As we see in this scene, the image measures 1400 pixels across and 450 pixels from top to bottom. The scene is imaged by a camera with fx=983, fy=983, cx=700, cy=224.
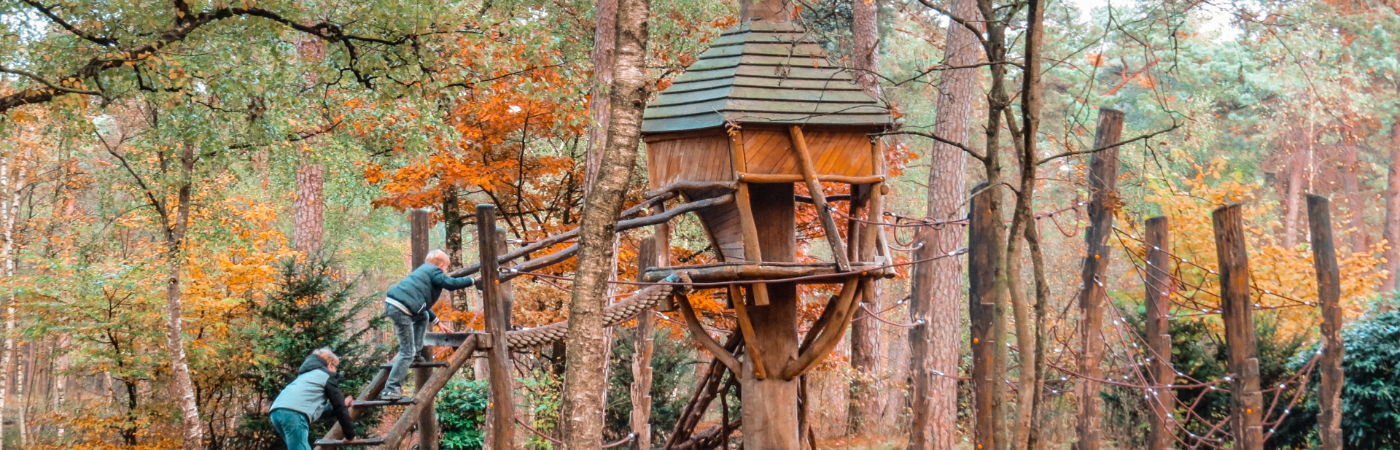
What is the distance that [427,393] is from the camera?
7.22 m

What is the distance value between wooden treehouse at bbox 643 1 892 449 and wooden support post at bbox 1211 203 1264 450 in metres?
2.73

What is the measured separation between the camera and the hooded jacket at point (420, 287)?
689 centimetres

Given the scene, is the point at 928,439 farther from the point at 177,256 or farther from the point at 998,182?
the point at 177,256

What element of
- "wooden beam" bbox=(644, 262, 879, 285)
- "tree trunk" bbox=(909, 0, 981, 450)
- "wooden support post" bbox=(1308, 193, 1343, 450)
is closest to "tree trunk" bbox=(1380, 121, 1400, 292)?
"tree trunk" bbox=(909, 0, 981, 450)

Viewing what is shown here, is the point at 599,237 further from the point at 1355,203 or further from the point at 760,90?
the point at 1355,203

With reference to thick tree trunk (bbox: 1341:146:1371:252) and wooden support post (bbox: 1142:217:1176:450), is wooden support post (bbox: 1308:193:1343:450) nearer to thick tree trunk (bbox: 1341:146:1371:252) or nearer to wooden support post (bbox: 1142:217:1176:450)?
wooden support post (bbox: 1142:217:1176:450)

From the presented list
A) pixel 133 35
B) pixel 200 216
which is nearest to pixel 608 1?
pixel 133 35

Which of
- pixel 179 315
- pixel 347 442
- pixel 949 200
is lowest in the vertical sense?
pixel 347 442

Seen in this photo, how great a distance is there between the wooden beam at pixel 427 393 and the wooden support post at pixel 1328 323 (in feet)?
22.8

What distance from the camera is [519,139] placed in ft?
39.9

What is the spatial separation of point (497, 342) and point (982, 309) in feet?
11.8

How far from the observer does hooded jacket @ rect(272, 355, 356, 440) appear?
724 cm

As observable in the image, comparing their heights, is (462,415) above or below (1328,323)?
below

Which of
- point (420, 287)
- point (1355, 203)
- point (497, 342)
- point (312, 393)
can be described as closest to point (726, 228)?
point (497, 342)
